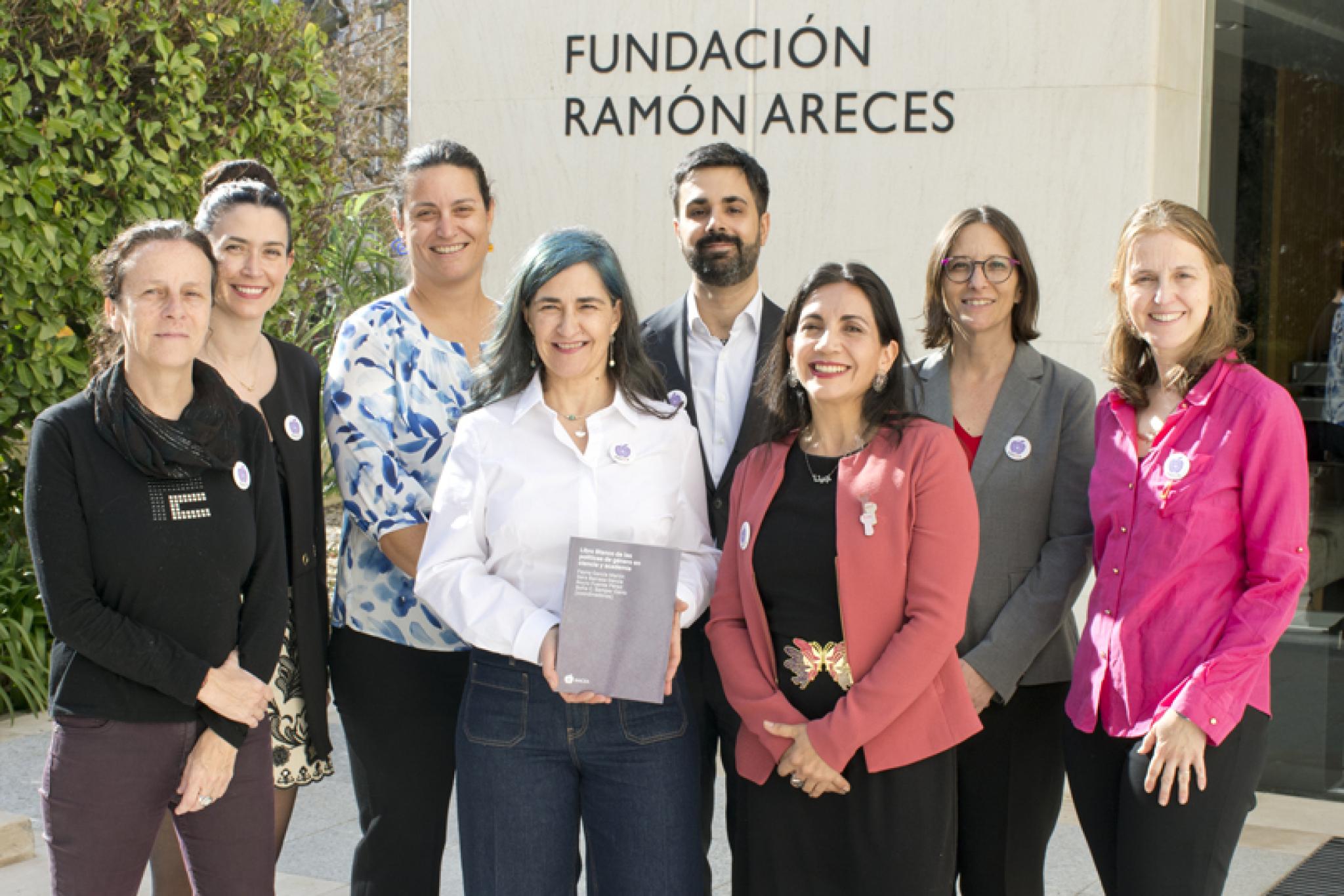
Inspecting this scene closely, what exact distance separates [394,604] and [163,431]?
838 millimetres

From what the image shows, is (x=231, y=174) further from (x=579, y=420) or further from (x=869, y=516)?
(x=869, y=516)

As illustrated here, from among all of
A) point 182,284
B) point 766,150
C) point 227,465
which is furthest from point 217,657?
point 766,150

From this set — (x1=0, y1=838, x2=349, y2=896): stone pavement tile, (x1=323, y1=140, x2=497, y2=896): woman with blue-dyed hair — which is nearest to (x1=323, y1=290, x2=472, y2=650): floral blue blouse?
(x1=323, y1=140, x2=497, y2=896): woman with blue-dyed hair

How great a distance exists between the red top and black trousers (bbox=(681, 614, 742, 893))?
2.71 ft

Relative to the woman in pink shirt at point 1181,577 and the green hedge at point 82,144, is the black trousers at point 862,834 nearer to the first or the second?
the woman in pink shirt at point 1181,577

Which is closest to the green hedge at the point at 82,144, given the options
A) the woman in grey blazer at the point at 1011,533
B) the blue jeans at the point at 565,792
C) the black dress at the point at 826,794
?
the blue jeans at the point at 565,792

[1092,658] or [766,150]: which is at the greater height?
[766,150]

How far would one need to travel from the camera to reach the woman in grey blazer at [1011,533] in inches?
138

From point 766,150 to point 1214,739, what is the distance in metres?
3.90

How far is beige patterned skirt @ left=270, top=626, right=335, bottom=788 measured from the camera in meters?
3.67

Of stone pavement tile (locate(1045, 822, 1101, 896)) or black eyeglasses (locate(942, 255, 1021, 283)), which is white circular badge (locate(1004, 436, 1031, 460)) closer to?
black eyeglasses (locate(942, 255, 1021, 283))

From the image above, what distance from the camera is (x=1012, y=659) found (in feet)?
11.5

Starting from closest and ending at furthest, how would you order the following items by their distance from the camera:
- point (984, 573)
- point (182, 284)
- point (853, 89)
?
point (182, 284)
point (984, 573)
point (853, 89)

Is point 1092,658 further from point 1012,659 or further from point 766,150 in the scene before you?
point 766,150
